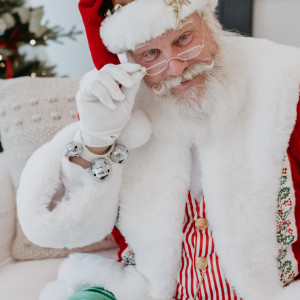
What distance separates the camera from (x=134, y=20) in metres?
0.98

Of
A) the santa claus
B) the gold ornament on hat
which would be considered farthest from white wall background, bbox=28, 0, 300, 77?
the gold ornament on hat

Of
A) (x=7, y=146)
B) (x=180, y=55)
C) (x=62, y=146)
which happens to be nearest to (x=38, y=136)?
(x=7, y=146)

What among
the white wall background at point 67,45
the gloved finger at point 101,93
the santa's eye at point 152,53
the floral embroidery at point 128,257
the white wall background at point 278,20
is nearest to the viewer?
the gloved finger at point 101,93

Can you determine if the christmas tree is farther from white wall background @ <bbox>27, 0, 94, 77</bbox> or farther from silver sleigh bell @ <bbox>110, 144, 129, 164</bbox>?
silver sleigh bell @ <bbox>110, 144, 129, 164</bbox>

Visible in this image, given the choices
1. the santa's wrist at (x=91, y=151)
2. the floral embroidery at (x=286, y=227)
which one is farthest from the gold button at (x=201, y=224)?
the santa's wrist at (x=91, y=151)

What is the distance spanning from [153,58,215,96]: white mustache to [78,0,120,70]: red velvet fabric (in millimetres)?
178

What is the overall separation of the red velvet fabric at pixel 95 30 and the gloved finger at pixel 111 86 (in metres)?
0.15

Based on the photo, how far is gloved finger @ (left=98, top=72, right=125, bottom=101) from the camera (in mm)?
947

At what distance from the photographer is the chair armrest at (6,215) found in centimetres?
143

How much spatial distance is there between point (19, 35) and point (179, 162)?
4.40ft

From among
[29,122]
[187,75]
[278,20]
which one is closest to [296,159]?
[187,75]

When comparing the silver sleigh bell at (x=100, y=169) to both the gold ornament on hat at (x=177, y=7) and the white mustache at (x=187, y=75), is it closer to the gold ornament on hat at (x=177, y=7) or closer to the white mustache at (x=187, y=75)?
the white mustache at (x=187, y=75)

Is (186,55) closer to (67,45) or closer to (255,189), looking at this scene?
(255,189)

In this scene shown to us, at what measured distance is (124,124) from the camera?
102 cm
